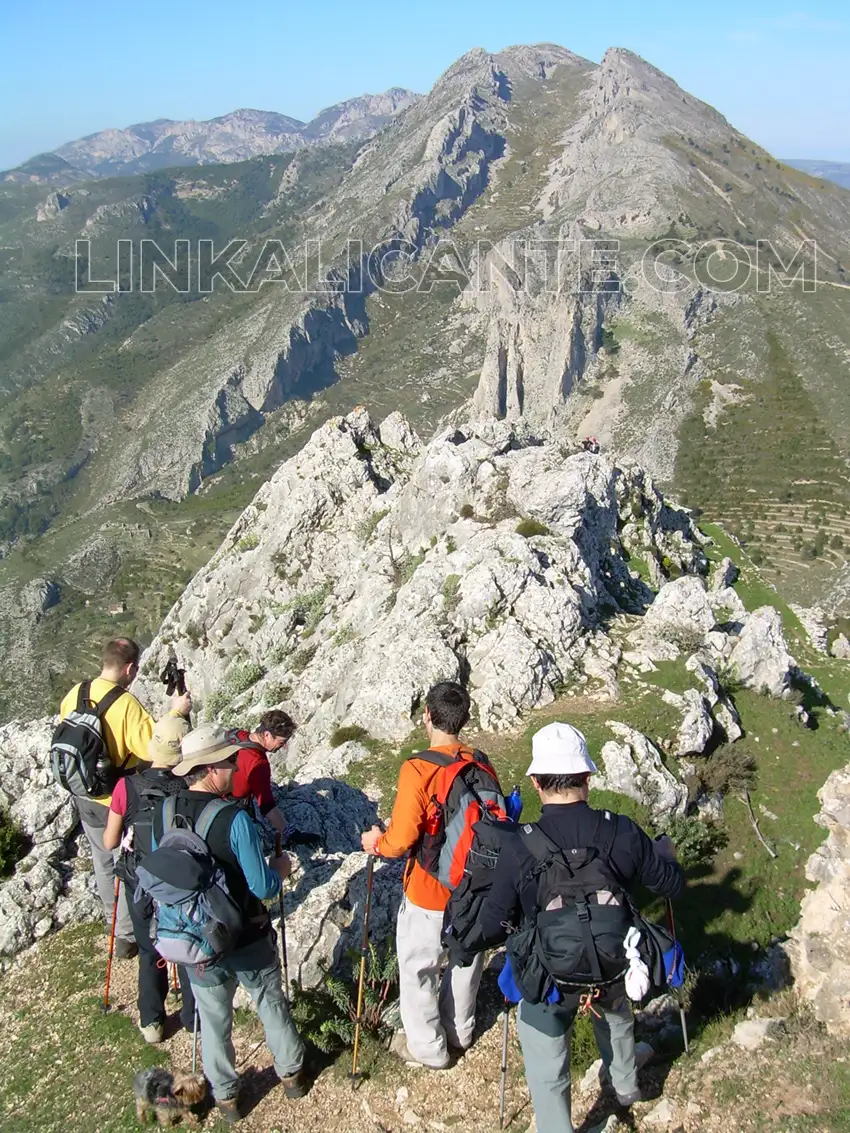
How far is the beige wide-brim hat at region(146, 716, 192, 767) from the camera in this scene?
7805 millimetres

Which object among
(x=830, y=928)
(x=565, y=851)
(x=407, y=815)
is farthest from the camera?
(x=830, y=928)

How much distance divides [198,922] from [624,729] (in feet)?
30.9

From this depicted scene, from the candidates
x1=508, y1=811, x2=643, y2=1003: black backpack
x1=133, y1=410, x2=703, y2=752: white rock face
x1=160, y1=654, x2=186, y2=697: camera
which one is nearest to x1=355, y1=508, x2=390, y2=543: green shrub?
x1=133, y1=410, x2=703, y2=752: white rock face

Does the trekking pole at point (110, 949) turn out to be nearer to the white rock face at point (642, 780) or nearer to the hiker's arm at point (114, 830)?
the hiker's arm at point (114, 830)

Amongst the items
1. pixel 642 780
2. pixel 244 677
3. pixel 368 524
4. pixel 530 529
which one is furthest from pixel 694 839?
pixel 368 524

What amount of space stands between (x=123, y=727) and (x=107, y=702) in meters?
0.35

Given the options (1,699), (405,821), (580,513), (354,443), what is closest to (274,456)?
(1,699)

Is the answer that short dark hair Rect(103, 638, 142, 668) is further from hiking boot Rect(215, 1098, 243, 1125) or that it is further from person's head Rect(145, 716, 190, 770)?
hiking boot Rect(215, 1098, 243, 1125)

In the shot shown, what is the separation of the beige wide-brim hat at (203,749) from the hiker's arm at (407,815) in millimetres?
1640

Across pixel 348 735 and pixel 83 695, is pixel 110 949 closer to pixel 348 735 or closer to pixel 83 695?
pixel 83 695

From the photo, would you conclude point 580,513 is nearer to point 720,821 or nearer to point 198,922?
point 720,821

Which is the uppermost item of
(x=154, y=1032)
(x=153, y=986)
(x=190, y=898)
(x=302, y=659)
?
(x=190, y=898)

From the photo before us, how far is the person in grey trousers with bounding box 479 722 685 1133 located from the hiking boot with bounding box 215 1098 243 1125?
295 cm

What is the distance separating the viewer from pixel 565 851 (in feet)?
18.9
